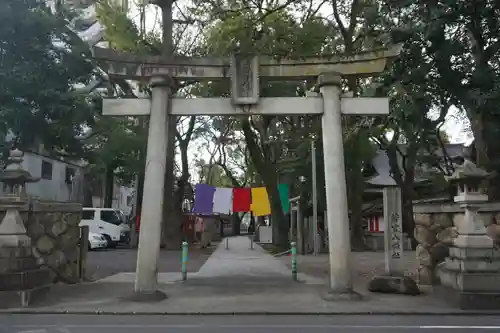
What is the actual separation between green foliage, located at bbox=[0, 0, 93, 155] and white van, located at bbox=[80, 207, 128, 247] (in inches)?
577

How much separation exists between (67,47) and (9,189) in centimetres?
534

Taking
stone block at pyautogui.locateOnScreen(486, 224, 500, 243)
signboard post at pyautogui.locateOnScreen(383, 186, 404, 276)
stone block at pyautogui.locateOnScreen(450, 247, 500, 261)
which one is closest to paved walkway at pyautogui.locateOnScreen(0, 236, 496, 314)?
signboard post at pyautogui.locateOnScreen(383, 186, 404, 276)

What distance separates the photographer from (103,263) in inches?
732

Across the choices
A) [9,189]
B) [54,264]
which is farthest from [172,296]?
[9,189]

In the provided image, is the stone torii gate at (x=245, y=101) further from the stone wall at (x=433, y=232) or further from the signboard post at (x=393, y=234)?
the stone wall at (x=433, y=232)

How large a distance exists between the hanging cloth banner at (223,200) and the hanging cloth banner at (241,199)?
12.5 inches

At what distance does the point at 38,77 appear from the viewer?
13.1 m

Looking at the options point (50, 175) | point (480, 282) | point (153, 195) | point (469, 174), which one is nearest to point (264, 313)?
point (153, 195)

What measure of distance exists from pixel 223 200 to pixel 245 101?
1405 cm

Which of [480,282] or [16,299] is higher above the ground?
[480,282]

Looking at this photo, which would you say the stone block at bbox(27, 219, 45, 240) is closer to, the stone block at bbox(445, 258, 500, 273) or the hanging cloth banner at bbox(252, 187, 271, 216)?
the stone block at bbox(445, 258, 500, 273)

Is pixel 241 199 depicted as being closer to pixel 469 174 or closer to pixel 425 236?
pixel 425 236

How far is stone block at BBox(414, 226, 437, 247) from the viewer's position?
39.0ft

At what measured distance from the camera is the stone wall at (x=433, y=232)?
1120cm
